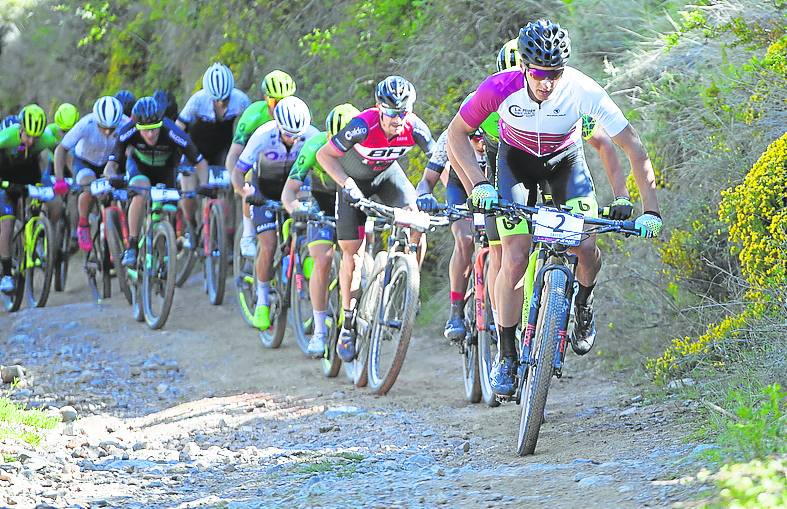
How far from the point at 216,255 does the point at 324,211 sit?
3.19 metres

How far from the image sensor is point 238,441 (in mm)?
7816

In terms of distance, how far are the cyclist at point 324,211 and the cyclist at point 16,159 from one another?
4919 mm

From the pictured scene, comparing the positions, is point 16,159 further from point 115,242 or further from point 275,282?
point 275,282

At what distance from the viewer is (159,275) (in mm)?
12688

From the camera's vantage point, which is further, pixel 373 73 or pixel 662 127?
pixel 373 73

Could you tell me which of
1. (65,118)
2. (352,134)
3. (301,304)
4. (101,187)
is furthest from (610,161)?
(65,118)

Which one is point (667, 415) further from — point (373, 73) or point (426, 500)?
point (373, 73)

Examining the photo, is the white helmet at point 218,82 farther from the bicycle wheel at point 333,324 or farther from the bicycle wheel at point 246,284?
the bicycle wheel at point 333,324

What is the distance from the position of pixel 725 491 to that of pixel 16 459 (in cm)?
398

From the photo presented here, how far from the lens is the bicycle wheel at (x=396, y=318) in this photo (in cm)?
856

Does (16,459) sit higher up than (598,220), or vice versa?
(598,220)

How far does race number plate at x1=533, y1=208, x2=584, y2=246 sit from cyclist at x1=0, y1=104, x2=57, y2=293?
9.07m

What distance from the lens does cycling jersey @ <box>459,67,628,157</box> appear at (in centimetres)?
662

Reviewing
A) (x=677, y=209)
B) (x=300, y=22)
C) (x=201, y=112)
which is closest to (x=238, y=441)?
(x=677, y=209)
